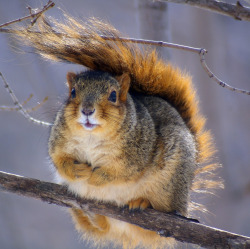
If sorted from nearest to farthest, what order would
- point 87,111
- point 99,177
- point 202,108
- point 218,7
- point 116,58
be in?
1. point 218,7
2. point 87,111
3. point 99,177
4. point 116,58
5. point 202,108

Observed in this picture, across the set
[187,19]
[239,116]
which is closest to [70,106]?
[239,116]

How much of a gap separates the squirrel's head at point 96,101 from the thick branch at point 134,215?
348mm

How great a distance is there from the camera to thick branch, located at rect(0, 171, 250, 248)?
1833 millimetres

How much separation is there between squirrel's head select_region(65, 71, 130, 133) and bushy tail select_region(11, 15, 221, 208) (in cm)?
10

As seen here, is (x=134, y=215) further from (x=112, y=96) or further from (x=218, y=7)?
(x=218, y=7)

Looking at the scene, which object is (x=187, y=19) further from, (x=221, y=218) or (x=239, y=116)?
(x=221, y=218)

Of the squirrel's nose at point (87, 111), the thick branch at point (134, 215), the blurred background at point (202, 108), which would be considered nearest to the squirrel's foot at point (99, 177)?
the thick branch at point (134, 215)

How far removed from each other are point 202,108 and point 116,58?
2535 millimetres

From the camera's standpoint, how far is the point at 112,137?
200cm

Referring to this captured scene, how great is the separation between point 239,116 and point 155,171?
284 centimetres

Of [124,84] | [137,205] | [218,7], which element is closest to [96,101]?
[124,84]

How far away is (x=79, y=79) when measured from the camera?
2.05 meters

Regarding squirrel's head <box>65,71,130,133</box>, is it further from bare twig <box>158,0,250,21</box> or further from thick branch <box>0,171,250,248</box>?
bare twig <box>158,0,250,21</box>

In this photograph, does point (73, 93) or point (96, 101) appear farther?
point (73, 93)
